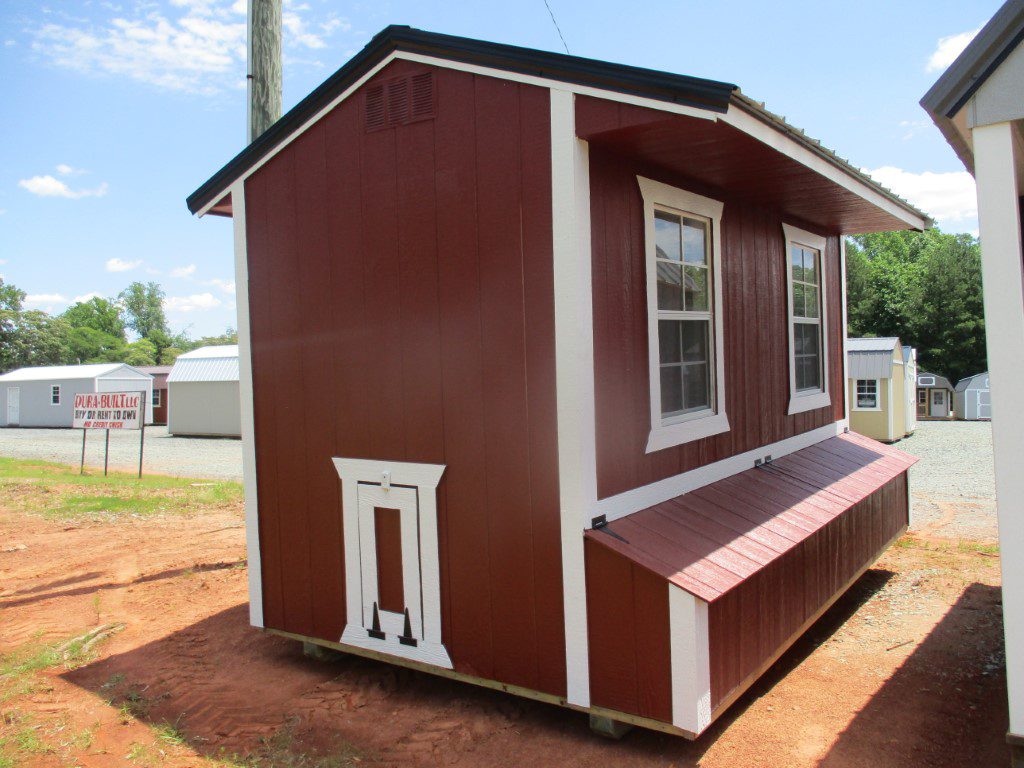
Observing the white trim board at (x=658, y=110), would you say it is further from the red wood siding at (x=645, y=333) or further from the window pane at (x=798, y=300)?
the window pane at (x=798, y=300)

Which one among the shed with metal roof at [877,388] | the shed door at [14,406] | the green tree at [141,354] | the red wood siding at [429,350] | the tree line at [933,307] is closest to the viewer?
the red wood siding at [429,350]

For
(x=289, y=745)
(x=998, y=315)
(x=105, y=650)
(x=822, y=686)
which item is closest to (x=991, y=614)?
(x=822, y=686)

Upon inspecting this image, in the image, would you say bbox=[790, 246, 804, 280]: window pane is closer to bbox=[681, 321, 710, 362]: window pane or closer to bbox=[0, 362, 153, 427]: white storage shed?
bbox=[681, 321, 710, 362]: window pane

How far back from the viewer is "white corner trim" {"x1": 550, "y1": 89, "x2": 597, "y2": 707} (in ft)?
12.7

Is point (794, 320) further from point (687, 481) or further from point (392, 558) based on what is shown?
point (392, 558)

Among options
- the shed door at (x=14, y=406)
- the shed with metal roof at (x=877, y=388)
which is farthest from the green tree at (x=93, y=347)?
the shed with metal roof at (x=877, y=388)

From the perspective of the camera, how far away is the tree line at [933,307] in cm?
3816

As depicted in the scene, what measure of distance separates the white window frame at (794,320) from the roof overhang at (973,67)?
10.3 feet

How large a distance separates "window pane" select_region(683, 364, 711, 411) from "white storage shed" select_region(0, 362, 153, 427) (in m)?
32.0

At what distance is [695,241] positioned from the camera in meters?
5.04

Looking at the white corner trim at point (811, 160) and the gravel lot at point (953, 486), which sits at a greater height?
the white corner trim at point (811, 160)

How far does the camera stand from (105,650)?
5.63m

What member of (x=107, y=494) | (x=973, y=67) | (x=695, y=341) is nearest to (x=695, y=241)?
(x=695, y=341)

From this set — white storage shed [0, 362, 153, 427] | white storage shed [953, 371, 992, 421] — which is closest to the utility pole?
white storage shed [0, 362, 153, 427]
